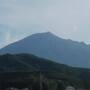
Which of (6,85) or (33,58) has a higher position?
(33,58)

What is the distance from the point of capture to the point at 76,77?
80062mm

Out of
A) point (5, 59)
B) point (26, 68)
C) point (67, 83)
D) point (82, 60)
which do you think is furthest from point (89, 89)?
point (82, 60)

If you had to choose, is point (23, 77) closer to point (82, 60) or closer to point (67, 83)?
point (67, 83)

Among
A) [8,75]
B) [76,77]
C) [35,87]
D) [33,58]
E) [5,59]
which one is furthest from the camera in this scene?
[33,58]

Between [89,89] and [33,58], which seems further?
[33,58]

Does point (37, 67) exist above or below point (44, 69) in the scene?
above

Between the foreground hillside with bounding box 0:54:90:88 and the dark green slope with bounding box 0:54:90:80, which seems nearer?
the foreground hillside with bounding box 0:54:90:88

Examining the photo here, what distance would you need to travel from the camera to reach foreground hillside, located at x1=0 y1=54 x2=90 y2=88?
74.7 metres

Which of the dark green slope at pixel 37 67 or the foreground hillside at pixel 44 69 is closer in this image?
the foreground hillside at pixel 44 69

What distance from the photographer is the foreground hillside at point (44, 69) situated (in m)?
74.7

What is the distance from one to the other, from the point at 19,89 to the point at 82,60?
13564 centimetres

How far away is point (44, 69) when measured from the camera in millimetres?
84188

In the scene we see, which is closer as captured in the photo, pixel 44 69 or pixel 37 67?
pixel 44 69

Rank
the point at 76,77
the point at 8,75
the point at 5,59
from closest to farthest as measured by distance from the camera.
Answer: the point at 8,75 → the point at 76,77 → the point at 5,59
